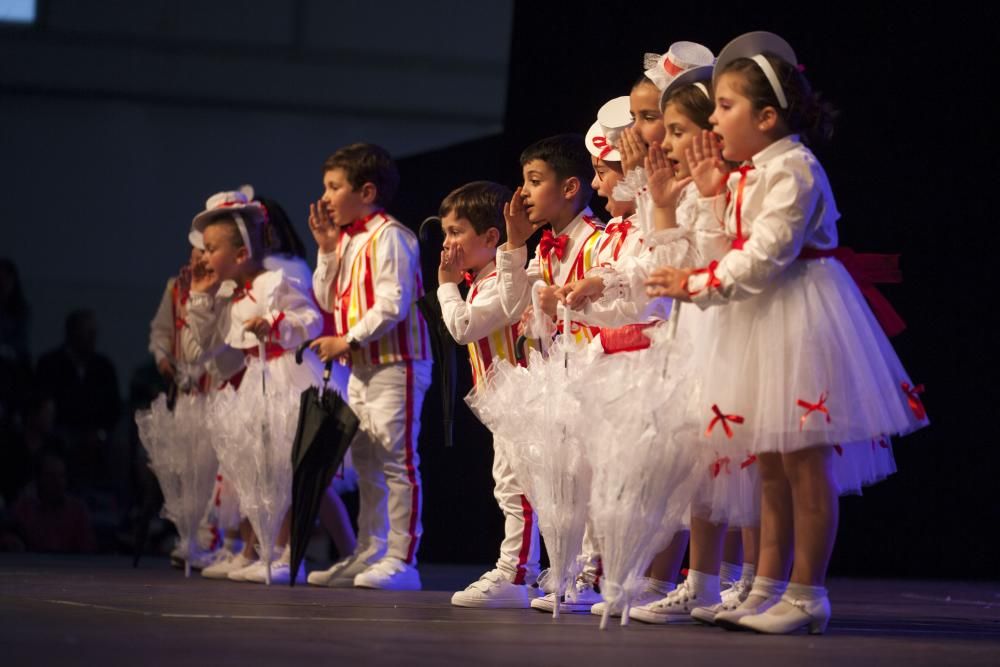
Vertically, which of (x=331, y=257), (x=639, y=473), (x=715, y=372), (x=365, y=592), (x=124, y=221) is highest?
(x=124, y=221)

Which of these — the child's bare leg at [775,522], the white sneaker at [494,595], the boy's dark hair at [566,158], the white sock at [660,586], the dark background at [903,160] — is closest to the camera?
the child's bare leg at [775,522]

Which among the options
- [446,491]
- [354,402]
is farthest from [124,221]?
[354,402]

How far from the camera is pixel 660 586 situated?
11.1ft

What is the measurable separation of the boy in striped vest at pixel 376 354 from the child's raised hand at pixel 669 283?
5.40 ft

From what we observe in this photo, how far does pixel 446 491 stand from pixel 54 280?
4052mm

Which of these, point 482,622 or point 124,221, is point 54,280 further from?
point 482,622

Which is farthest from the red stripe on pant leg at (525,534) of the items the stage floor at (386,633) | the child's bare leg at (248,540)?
the child's bare leg at (248,540)

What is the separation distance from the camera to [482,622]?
9.78ft

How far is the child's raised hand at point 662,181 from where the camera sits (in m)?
3.14

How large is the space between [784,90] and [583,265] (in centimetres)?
87

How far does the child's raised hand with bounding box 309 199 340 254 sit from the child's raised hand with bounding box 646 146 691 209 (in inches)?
67.5

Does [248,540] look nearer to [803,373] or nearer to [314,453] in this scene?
[314,453]

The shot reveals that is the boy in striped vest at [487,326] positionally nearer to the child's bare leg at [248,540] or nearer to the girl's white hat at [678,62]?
the girl's white hat at [678,62]

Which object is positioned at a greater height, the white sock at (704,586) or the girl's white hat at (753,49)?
the girl's white hat at (753,49)
